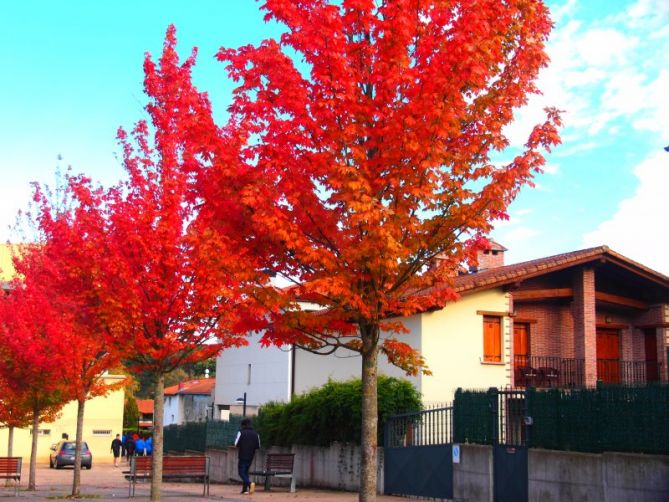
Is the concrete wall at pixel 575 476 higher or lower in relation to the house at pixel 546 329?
lower

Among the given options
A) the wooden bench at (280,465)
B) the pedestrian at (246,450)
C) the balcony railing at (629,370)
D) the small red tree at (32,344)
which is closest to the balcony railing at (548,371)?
the balcony railing at (629,370)

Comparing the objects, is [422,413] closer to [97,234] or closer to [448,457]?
[448,457]

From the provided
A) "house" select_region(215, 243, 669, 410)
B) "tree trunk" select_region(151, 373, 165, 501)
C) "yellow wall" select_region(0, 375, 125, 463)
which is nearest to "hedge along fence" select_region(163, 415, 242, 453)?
"house" select_region(215, 243, 669, 410)

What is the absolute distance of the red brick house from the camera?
27.5 metres

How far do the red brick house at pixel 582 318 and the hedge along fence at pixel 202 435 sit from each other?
9.31 m

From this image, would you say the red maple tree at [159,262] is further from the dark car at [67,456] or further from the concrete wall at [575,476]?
the dark car at [67,456]

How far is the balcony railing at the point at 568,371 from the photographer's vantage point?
90.6ft

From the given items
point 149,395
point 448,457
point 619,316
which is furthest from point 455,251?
point 149,395

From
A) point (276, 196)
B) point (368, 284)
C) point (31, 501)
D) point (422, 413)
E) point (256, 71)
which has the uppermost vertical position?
point (256, 71)

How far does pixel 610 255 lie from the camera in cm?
2825

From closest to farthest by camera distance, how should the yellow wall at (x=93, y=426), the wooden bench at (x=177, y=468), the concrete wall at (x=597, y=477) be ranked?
the concrete wall at (x=597, y=477)
the wooden bench at (x=177, y=468)
the yellow wall at (x=93, y=426)

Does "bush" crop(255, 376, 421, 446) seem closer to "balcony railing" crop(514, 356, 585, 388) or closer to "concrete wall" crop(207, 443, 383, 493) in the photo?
"concrete wall" crop(207, 443, 383, 493)

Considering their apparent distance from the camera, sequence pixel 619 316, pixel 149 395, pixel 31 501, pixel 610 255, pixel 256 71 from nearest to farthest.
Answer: pixel 256 71 → pixel 31 501 → pixel 610 255 → pixel 619 316 → pixel 149 395

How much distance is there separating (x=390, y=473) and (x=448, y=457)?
8.17ft
